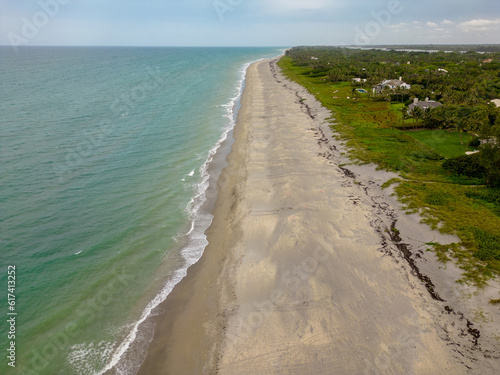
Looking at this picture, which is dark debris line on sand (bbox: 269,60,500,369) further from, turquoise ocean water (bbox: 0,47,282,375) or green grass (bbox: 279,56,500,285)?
turquoise ocean water (bbox: 0,47,282,375)

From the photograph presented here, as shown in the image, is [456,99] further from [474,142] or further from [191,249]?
[191,249]

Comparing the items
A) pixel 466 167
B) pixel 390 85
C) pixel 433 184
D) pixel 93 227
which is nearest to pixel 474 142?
pixel 466 167

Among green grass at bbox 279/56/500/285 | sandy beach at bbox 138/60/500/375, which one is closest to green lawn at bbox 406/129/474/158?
green grass at bbox 279/56/500/285

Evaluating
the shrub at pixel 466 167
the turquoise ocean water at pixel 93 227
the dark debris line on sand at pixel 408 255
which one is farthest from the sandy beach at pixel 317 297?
the shrub at pixel 466 167

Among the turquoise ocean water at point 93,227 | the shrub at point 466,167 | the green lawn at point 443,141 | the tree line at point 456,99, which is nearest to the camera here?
the turquoise ocean water at point 93,227

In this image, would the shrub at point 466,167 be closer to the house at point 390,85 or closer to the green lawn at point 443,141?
the green lawn at point 443,141

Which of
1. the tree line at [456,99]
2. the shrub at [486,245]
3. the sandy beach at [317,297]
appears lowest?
the sandy beach at [317,297]

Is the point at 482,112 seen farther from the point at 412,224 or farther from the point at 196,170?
the point at 196,170

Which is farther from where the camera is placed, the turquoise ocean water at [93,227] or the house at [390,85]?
the house at [390,85]
